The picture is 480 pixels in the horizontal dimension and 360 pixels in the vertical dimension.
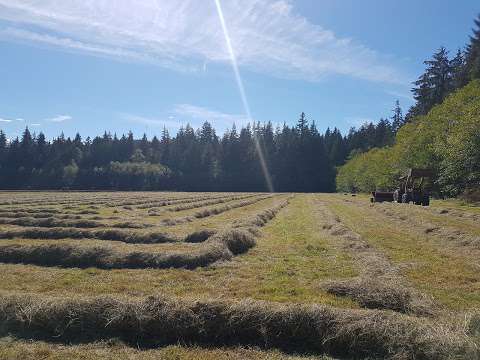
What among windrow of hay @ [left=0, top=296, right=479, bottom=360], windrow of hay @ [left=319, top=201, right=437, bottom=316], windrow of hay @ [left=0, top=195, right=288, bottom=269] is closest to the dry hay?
windrow of hay @ [left=319, top=201, right=437, bottom=316]

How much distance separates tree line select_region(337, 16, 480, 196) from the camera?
3822 cm

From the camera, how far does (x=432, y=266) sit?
527 inches

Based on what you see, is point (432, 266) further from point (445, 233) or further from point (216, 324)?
point (216, 324)

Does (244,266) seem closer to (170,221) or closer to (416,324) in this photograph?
(416,324)

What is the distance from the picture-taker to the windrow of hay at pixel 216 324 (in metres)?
A: 7.25

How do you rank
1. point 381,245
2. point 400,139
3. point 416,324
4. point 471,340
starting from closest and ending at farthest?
point 471,340 → point 416,324 → point 381,245 → point 400,139

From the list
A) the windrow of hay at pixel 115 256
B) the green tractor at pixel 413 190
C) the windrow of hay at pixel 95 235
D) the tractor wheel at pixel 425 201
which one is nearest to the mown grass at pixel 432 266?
the windrow of hay at pixel 115 256

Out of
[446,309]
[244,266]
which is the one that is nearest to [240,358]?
[446,309]

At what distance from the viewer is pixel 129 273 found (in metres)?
12.6

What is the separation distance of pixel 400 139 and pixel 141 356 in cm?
6627

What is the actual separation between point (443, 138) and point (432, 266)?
3800 cm

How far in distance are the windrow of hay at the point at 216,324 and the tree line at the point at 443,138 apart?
3499 centimetres

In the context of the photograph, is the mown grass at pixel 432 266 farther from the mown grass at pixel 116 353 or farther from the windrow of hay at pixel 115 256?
the windrow of hay at pixel 115 256

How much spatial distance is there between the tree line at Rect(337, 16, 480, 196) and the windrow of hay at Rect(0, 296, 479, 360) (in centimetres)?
3499
